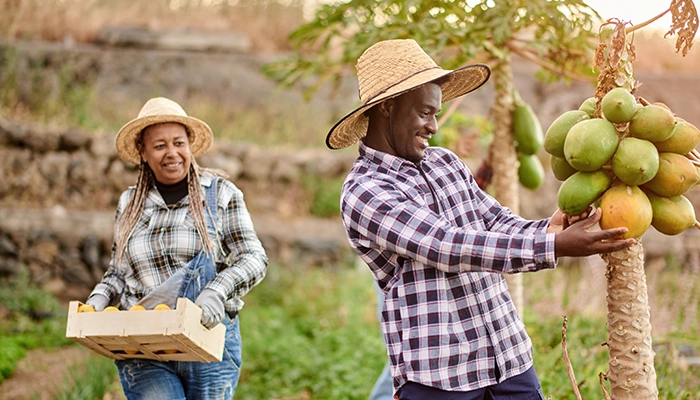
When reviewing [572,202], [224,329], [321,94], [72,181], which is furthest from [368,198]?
[321,94]

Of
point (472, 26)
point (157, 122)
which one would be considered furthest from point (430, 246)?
point (472, 26)

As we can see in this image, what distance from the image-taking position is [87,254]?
303 inches

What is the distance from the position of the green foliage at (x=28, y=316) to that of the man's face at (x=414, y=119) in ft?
16.2

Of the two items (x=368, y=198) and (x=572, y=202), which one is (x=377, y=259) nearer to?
(x=368, y=198)

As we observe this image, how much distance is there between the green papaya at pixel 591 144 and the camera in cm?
187

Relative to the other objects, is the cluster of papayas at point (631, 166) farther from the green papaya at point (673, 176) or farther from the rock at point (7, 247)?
the rock at point (7, 247)

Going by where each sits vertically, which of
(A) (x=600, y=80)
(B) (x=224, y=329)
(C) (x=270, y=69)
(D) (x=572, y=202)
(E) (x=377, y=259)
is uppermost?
(C) (x=270, y=69)

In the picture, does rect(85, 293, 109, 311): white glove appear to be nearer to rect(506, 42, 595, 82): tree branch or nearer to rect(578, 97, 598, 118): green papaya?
rect(578, 97, 598, 118): green papaya

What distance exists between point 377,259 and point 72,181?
7225 mm

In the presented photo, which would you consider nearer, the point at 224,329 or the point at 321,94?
the point at 224,329

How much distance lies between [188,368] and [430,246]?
4.61 feet

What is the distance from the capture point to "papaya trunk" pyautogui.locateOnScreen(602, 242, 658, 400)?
2.10 m

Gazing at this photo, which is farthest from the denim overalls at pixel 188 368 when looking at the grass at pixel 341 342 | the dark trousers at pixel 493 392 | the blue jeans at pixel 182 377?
the grass at pixel 341 342

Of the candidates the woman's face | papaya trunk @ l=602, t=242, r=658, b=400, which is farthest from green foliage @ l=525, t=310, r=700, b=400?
the woman's face
